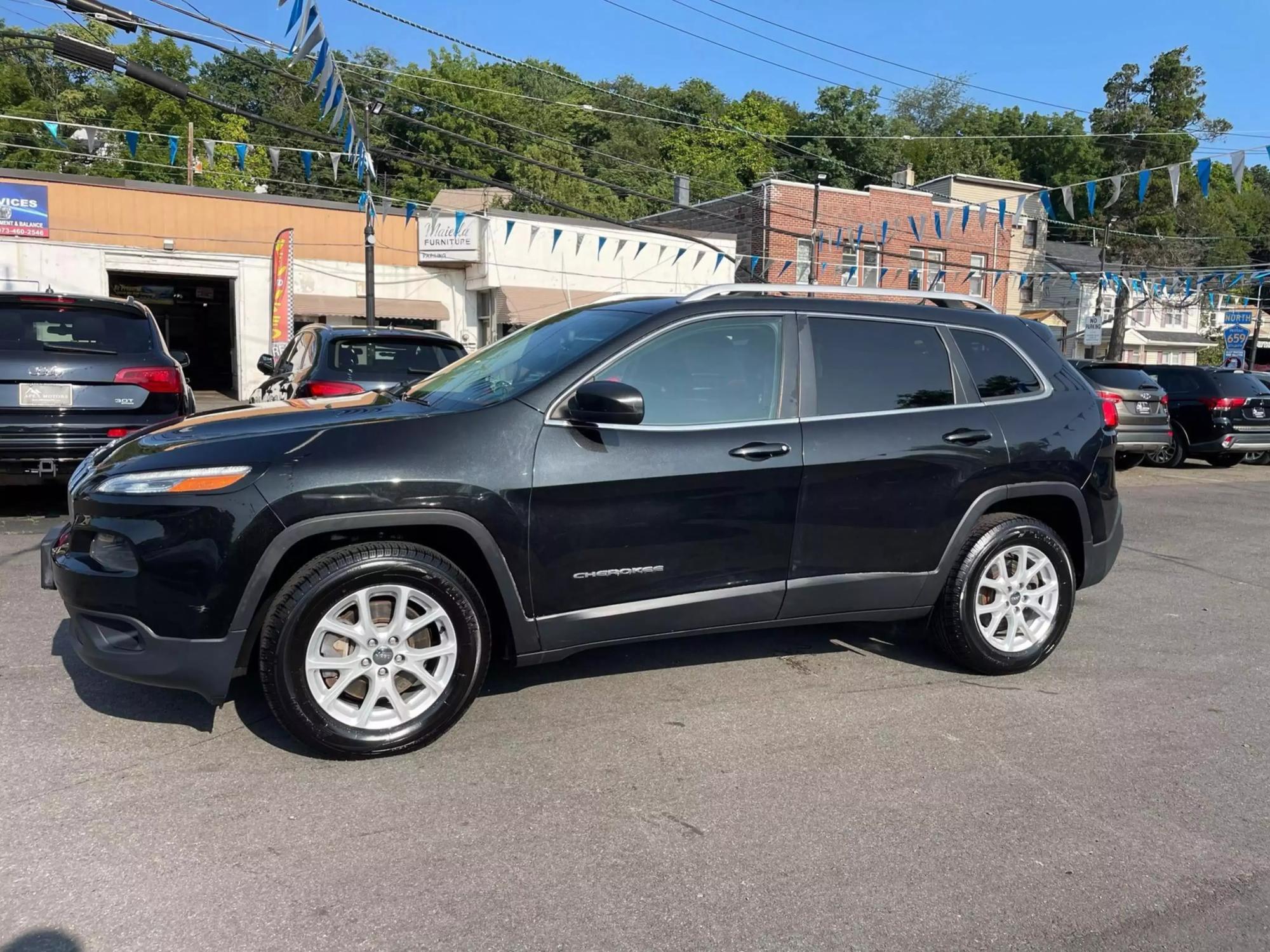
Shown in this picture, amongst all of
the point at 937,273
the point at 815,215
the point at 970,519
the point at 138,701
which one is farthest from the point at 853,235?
the point at 138,701

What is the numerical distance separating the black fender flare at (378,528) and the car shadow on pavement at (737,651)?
27.8 inches

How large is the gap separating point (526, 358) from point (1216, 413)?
44.8ft

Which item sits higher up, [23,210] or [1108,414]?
[23,210]

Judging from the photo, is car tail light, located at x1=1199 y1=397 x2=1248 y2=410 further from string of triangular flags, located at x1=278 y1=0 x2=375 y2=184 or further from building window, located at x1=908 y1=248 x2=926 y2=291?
building window, located at x1=908 y1=248 x2=926 y2=291

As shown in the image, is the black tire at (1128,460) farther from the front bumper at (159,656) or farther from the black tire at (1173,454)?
the front bumper at (159,656)

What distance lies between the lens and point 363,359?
8.43 m

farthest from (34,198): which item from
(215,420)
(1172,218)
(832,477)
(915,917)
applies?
(1172,218)

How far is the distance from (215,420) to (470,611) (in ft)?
4.46

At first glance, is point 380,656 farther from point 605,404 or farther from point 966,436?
point 966,436

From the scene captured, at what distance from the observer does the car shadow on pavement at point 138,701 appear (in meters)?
3.82

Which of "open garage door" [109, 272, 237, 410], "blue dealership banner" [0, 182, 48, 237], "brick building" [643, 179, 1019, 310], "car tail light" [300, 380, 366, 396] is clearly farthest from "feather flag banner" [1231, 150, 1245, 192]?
"blue dealership banner" [0, 182, 48, 237]

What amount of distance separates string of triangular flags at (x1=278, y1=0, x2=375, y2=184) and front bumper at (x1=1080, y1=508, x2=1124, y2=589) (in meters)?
8.66

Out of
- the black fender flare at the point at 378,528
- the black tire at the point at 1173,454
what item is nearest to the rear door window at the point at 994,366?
the black fender flare at the point at 378,528

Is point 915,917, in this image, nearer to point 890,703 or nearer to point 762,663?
point 890,703
